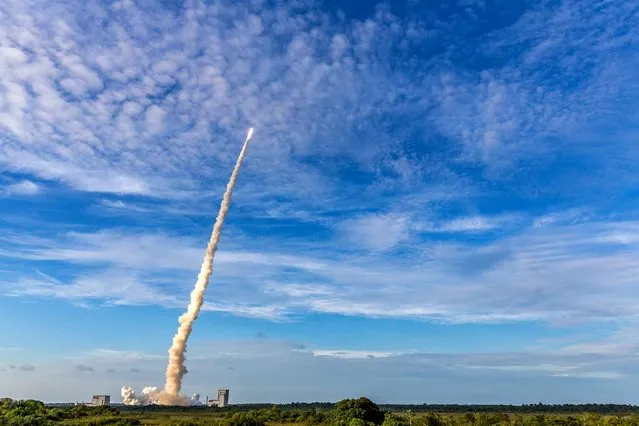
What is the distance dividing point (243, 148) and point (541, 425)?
101 metres

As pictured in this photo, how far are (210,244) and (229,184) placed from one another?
17.5 metres

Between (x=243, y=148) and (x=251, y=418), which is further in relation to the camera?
(x=243, y=148)

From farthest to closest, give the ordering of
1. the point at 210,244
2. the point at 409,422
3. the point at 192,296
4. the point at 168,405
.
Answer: the point at 168,405 → the point at 192,296 → the point at 210,244 → the point at 409,422

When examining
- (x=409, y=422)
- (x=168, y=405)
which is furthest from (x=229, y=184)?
(x=168, y=405)

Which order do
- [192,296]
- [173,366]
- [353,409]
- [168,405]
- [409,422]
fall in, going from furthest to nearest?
[168,405] < [173,366] < [192,296] < [353,409] < [409,422]

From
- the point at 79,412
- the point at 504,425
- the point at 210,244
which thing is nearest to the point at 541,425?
the point at 504,425

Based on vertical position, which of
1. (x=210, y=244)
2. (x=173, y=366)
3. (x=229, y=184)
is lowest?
(x=173, y=366)

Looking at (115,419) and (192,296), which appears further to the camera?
(192,296)

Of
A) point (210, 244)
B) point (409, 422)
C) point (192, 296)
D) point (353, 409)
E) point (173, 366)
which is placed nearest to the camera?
point (409, 422)

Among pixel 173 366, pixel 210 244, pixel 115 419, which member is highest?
pixel 210 244

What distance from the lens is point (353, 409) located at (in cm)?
12606

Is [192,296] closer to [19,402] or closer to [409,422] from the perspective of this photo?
[19,402]

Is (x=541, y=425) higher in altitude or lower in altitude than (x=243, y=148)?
lower

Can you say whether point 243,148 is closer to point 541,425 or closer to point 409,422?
point 409,422
